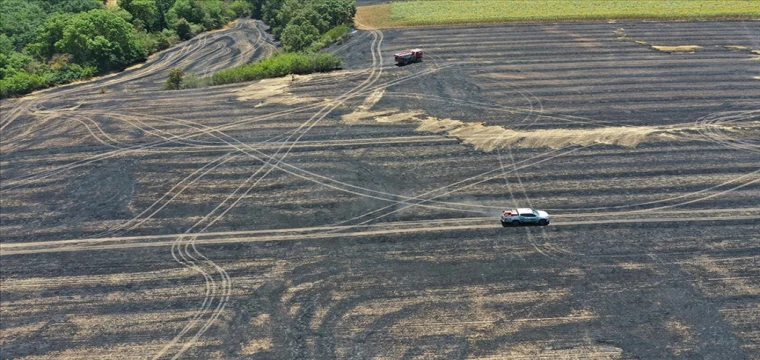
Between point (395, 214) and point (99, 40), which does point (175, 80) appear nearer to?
point (99, 40)

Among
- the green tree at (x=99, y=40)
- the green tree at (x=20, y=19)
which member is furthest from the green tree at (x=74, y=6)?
the green tree at (x=99, y=40)

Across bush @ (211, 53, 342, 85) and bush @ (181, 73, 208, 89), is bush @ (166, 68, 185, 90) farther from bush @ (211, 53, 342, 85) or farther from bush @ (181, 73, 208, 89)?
bush @ (211, 53, 342, 85)

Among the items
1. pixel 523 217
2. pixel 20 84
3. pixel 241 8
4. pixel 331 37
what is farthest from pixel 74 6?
pixel 523 217

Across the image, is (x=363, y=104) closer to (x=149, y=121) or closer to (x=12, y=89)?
(x=149, y=121)

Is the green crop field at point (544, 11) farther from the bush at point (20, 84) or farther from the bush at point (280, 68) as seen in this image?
the bush at point (20, 84)

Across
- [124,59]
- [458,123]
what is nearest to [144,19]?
[124,59]
